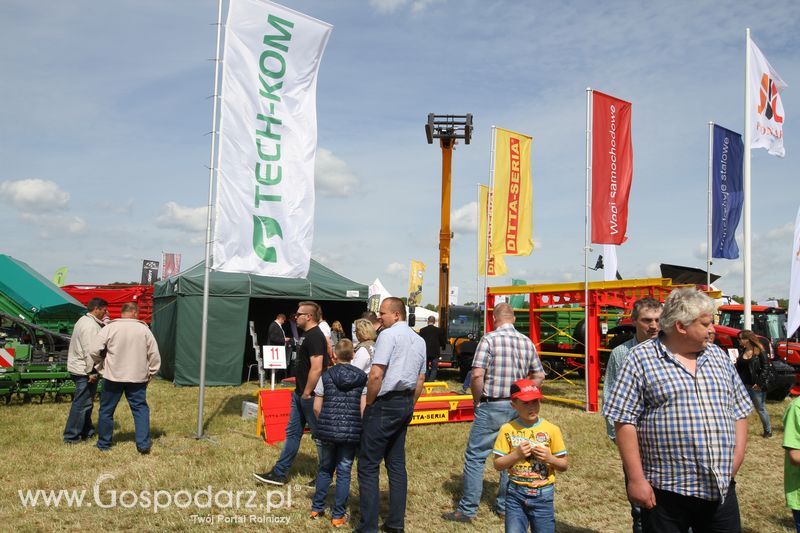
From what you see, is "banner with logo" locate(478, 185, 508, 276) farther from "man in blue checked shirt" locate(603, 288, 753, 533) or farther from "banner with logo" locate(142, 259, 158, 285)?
"banner with logo" locate(142, 259, 158, 285)

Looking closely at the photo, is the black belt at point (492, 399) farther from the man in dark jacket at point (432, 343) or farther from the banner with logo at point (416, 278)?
the banner with logo at point (416, 278)

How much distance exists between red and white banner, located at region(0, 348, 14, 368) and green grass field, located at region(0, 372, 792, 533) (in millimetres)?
1060

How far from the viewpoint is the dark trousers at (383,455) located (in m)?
4.34

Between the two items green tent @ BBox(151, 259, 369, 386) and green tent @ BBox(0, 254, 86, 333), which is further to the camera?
green tent @ BBox(151, 259, 369, 386)

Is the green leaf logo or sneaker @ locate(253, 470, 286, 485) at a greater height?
→ the green leaf logo

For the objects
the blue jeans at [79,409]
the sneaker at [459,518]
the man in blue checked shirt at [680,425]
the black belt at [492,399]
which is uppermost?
the man in blue checked shirt at [680,425]

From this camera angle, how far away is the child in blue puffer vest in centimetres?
453

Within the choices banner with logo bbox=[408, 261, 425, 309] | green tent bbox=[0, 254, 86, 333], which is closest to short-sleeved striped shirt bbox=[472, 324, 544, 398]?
green tent bbox=[0, 254, 86, 333]

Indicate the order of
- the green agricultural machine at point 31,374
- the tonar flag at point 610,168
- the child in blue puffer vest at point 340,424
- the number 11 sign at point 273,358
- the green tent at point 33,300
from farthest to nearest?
the green tent at point 33,300 < the number 11 sign at point 273,358 < the tonar flag at point 610,168 < the green agricultural machine at point 31,374 < the child in blue puffer vest at point 340,424

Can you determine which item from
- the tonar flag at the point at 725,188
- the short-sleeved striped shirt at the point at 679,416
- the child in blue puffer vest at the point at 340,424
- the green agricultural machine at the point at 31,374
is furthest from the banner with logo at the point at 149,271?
the short-sleeved striped shirt at the point at 679,416

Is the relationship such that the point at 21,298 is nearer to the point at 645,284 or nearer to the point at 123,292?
the point at 123,292

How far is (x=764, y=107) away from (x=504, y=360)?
30.9ft

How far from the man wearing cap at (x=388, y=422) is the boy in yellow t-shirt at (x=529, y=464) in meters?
1.02

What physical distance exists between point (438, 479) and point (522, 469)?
278cm
